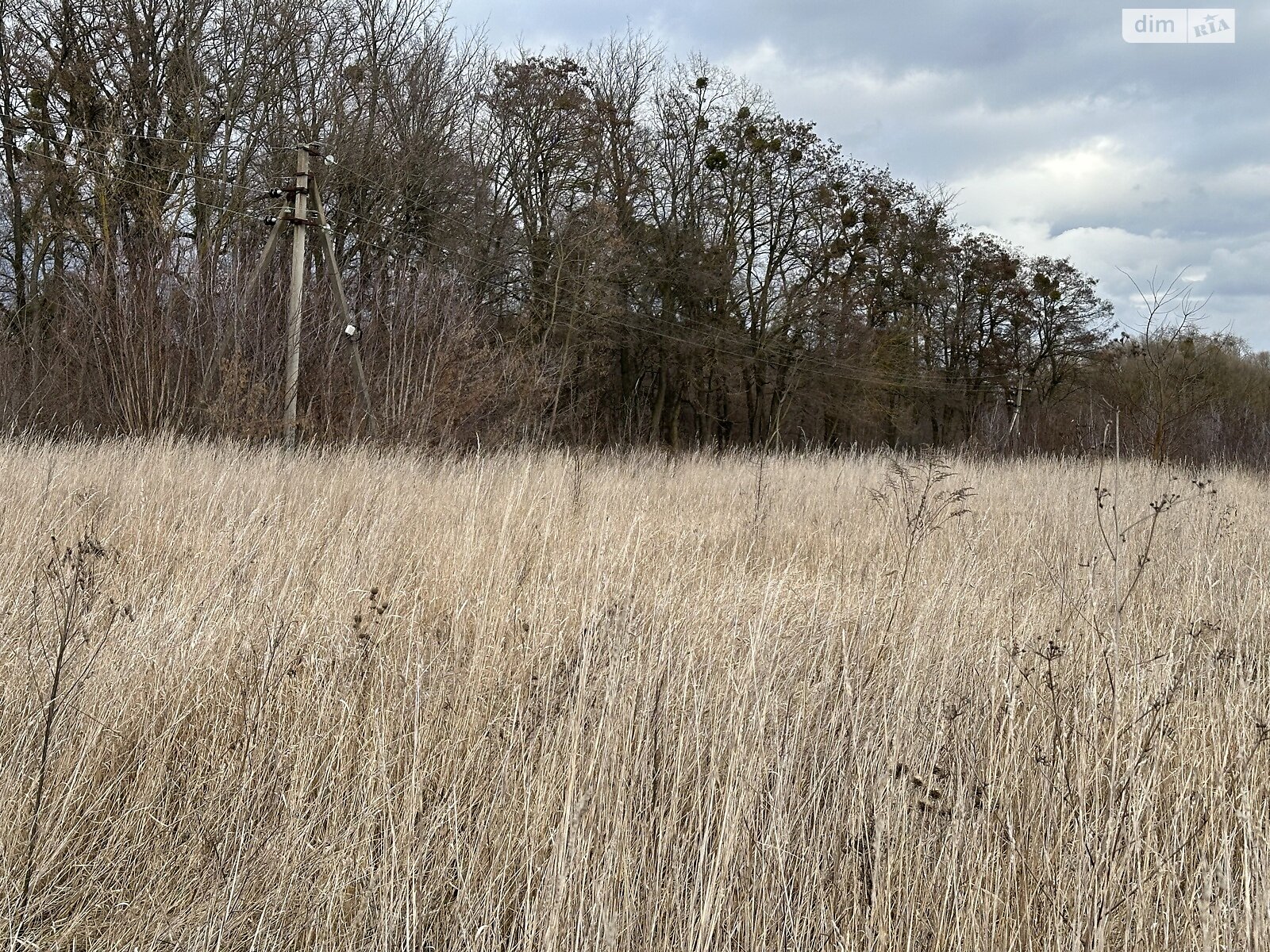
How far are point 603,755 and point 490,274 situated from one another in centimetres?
1897

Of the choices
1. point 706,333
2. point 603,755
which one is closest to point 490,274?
point 706,333

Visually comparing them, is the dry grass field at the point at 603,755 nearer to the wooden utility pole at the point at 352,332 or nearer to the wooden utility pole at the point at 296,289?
the wooden utility pole at the point at 296,289

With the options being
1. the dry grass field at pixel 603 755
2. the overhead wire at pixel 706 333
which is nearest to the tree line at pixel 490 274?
the overhead wire at pixel 706 333

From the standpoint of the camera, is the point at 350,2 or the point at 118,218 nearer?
the point at 118,218

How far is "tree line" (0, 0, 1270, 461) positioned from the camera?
12.3 m

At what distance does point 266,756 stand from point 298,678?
0.42 meters

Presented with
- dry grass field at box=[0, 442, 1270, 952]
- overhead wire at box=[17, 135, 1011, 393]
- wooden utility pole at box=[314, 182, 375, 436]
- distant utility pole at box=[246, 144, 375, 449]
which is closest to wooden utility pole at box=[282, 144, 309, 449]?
distant utility pole at box=[246, 144, 375, 449]

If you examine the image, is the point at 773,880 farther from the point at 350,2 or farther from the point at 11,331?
the point at 350,2

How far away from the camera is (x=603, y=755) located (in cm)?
219

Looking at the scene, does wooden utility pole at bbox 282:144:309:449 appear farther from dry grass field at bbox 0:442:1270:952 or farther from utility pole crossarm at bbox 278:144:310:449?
dry grass field at bbox 0:442:1270:952

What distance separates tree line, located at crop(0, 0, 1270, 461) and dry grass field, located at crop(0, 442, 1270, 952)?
11.8 feet

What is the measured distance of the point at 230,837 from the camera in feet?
6.61

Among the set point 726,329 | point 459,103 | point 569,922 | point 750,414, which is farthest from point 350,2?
point 569,922

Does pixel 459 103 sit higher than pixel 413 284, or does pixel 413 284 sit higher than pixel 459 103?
pixel 459 103
